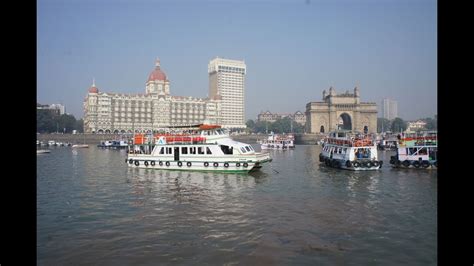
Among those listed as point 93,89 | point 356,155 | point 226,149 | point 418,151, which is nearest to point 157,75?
point 93,89

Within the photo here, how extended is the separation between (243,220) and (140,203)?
5619mm

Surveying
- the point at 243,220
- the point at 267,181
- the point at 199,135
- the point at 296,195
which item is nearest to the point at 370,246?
the point at 243,220

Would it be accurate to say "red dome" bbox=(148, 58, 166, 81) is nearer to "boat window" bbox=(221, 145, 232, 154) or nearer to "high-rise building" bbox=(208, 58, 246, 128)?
"high-rise building" bbox=(208, 58, 246, 128)

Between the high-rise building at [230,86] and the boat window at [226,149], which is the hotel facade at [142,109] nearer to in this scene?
the high-rise building at [230,86]

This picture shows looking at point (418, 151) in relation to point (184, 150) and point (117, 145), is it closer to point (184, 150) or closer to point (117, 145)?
point (184, 150)

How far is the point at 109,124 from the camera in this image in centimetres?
10700

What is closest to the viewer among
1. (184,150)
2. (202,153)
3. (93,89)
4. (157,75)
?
(202,153)

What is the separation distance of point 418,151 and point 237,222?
22906 mm

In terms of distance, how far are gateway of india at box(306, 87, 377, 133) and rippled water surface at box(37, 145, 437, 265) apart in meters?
84.8

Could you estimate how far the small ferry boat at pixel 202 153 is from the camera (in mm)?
26703

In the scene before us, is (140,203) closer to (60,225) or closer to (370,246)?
(60,225)

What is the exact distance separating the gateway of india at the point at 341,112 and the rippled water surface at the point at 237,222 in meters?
84.8

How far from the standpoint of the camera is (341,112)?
108 m
